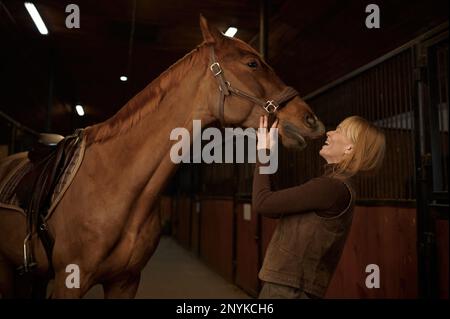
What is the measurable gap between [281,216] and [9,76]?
2.39 meters

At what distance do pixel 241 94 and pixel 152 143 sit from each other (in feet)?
1.22

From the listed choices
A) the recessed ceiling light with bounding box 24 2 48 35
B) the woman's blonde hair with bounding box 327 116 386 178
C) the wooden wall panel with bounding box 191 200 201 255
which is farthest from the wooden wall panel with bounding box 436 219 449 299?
the wooden wall panel with bounding box 191 200 201 255

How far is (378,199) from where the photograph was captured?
1.79 m

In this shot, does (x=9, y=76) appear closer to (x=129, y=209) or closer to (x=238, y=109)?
(x=129, y=209)

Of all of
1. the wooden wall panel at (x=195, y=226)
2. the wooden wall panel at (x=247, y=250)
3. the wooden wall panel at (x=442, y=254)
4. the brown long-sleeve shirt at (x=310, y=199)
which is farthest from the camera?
the wooden wall panel at (x=195, y=226)

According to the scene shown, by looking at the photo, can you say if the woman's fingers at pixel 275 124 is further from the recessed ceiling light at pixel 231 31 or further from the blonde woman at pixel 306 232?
the recessed ceiling light at pixel 231 31

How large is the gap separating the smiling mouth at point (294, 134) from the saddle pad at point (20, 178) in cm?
77

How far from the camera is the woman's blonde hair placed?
38.4 inches

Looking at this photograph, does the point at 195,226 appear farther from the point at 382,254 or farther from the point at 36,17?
the point at 36,17

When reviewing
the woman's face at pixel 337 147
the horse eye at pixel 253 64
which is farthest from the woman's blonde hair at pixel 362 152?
the horse eye at pixel 253 64

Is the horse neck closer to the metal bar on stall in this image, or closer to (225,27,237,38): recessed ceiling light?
(225,27,237,38): recessed ceiling light

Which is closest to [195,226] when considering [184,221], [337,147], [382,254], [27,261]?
[184,221]

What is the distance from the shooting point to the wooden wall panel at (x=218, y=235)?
3820 mm

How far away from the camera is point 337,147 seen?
3.36ft
